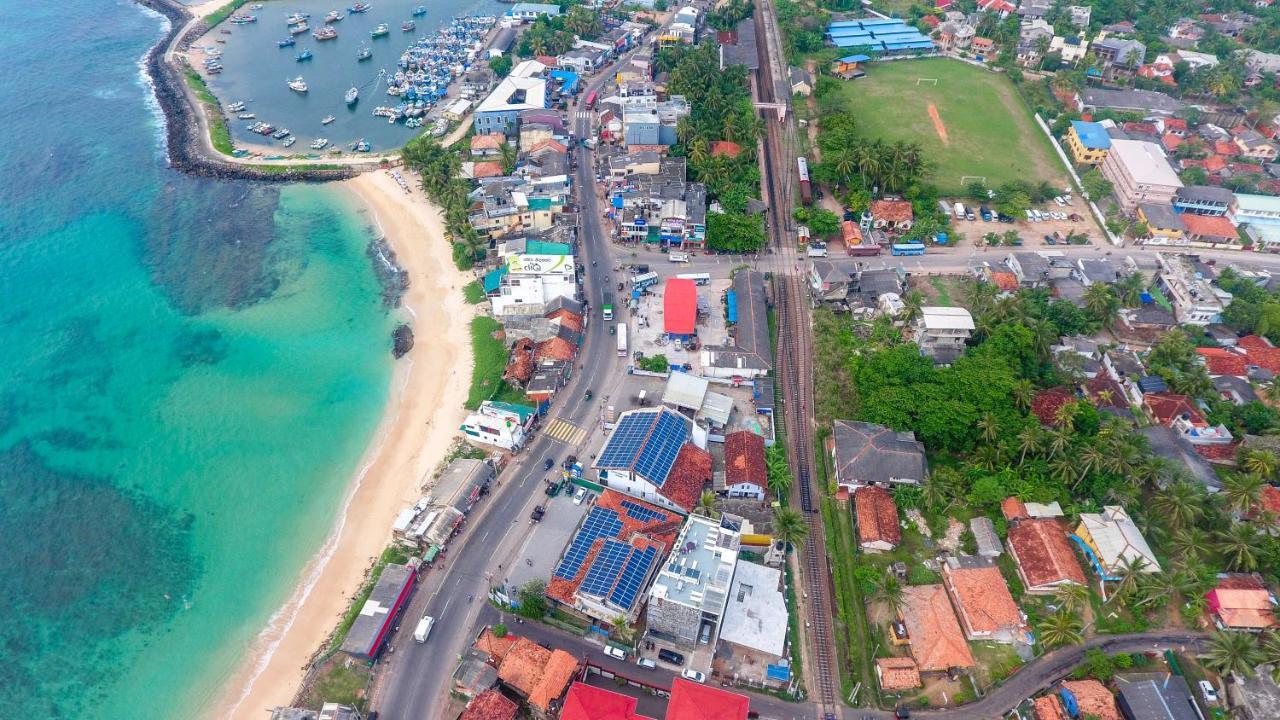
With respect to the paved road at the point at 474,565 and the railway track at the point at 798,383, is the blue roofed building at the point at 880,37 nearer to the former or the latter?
the railway track at the point at 798,383

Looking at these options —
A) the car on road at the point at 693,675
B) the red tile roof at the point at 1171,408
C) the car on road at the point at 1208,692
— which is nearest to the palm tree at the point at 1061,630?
the car on road at the point at 1208,692

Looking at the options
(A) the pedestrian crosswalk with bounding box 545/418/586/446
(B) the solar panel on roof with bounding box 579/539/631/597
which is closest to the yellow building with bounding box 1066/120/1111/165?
(A) the pedestrian crosswalk with bounding box 545/418/586/446

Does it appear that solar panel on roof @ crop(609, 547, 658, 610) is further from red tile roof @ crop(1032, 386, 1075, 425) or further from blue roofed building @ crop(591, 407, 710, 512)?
red tile roof @ crop(1032, 386, 1075, 425)

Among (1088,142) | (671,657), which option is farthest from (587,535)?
(1088,142)

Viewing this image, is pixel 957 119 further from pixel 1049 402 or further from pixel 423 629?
pixel 423 629

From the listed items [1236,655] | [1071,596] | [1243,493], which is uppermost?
[1243,493]

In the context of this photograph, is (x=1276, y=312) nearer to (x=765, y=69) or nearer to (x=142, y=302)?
(x=765, y=69)

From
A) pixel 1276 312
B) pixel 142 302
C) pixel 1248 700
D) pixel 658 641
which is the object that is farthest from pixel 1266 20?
pixel 142 302
